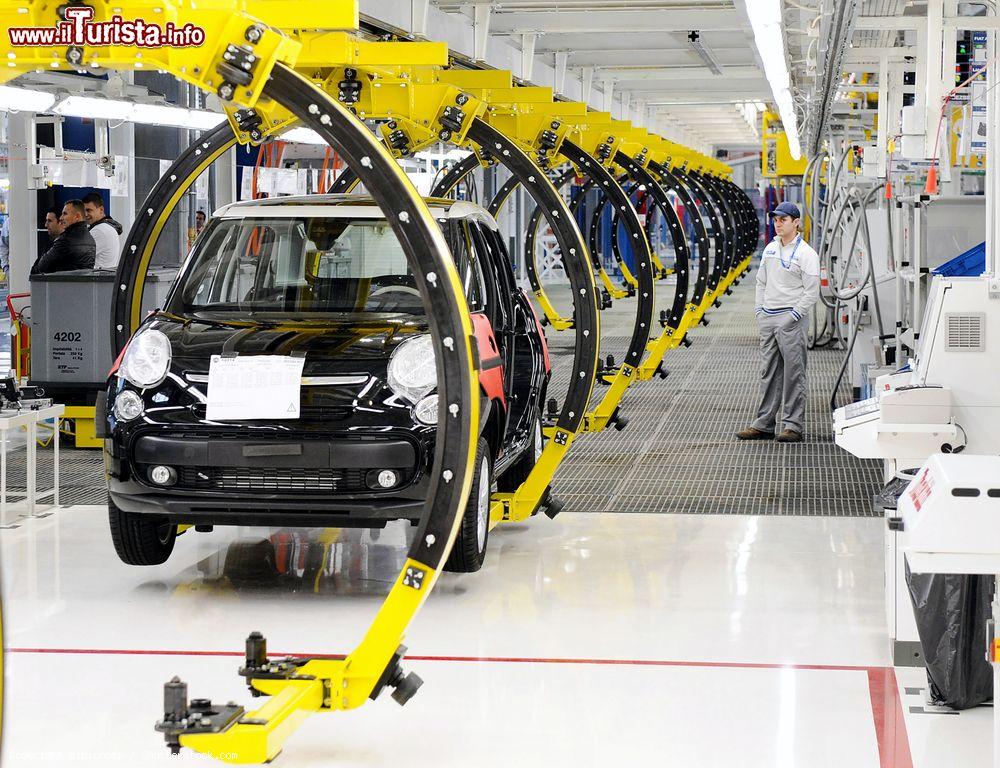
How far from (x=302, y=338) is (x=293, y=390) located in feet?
1.23

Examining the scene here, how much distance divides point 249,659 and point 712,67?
49.4ft

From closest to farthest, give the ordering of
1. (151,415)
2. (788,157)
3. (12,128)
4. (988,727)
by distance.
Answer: (988,727), (151,415), (12,128), (788,157)

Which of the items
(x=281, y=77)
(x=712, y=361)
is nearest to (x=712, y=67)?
(x=712, y=361)

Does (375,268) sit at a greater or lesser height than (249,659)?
greater

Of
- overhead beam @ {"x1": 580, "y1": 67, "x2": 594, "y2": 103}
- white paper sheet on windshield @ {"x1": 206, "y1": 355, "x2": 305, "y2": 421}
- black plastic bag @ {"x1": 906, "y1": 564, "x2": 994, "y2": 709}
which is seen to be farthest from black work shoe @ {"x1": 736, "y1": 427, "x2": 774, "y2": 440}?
overhead beam @ {"x1": 580, "y1": 67, "x2": 594, "y2": 103}

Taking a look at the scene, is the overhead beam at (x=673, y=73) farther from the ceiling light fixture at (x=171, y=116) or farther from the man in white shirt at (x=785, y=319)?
the man in white shirt at (x=785, y=319)

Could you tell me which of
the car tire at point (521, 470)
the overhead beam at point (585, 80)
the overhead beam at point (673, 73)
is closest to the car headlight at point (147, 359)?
the car tire at point (521, 470)

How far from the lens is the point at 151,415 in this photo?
5918 mm

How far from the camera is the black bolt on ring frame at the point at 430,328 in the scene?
13.4 ft

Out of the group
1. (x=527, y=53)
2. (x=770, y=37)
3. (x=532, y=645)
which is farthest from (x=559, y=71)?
(x=532, y=645)

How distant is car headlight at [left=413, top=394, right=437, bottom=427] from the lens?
5797mm

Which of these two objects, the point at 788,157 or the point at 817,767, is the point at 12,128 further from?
the point at 788,157

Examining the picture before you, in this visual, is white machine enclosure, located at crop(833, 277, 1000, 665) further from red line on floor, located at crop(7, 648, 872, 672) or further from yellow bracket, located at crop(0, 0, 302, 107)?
yellow bracket, located at crop(0, 0, 302, 107)

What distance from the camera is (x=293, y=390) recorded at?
578 cm
